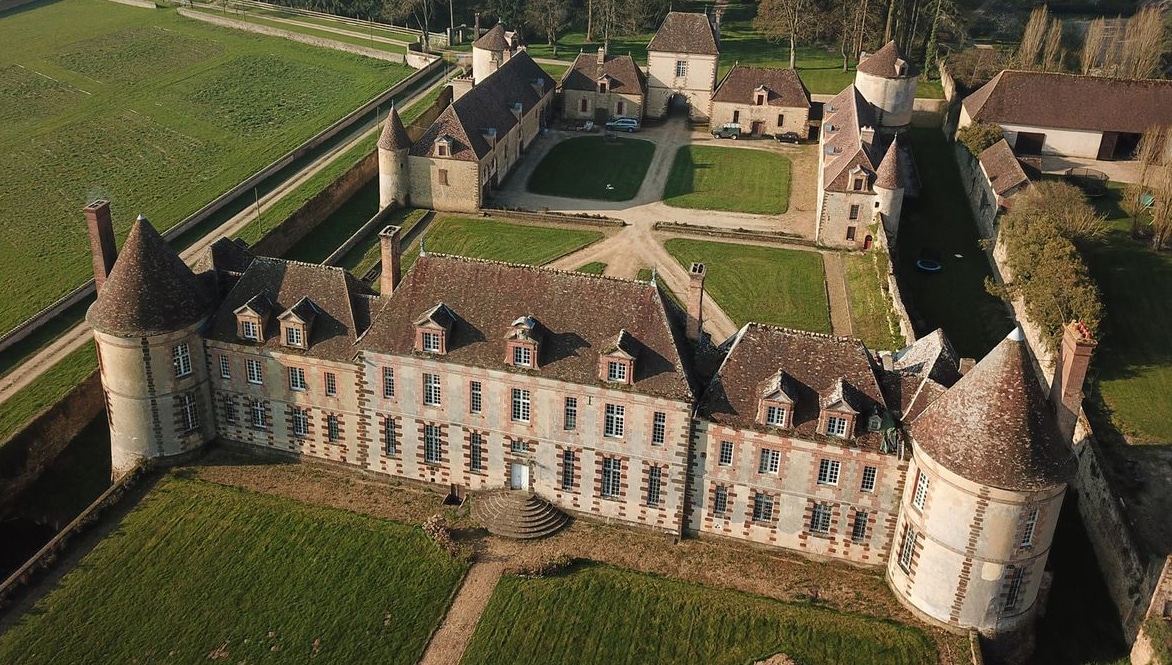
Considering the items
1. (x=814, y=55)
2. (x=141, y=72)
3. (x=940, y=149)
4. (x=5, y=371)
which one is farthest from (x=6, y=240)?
(x=814, y=55)

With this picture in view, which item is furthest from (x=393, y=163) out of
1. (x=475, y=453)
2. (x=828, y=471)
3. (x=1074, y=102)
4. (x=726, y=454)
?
(x=1074, y=102)

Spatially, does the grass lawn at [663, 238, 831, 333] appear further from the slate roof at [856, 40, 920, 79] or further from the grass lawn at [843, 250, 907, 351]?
the slate roof at [856, 40, 920, 79]

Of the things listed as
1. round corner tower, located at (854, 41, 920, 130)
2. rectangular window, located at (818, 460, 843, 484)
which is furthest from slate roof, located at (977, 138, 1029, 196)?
rectangular window, located at (818, 460, 843, 484)

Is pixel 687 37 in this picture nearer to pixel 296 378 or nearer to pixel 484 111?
pixel 484 111

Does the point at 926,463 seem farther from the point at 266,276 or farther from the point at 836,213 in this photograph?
the point at 836,213

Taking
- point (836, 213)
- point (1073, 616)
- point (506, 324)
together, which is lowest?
point (1073, 616)

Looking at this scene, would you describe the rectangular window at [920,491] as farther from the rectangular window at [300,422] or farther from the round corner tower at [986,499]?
the rectangular window at [300,422]
